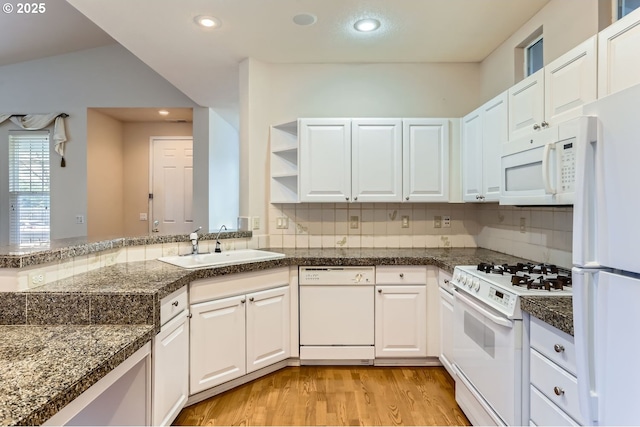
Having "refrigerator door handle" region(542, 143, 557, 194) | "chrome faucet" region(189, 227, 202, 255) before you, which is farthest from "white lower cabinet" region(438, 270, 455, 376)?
"chrome faucet" region(189, 227, 202, 255)

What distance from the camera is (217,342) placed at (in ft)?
6.98

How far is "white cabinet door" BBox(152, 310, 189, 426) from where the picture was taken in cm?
161

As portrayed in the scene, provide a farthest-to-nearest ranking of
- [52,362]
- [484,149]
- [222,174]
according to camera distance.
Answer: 1. [222,174]
2. [484,149]
3. [52,362]

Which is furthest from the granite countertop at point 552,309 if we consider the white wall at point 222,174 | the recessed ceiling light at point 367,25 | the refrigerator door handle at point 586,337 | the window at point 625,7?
the white wall at point 222,174

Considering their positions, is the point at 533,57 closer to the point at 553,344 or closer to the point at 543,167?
the point at 543,167

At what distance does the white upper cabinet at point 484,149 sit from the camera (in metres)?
2.27

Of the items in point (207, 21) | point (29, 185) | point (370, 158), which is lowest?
point (29, 185)

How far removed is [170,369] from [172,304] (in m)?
0.35

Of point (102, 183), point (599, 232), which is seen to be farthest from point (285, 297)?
point (102, 183)

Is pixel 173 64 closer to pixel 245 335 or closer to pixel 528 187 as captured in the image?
pixel 245 335

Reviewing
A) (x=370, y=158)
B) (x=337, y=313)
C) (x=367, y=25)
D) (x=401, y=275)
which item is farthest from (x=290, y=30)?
(x=337, y=313)

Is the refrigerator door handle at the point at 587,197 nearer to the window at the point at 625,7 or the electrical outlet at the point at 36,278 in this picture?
the window at the point at 625,7

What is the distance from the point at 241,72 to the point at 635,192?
9.83 ft

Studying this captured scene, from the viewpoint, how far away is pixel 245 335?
7.47 ft
